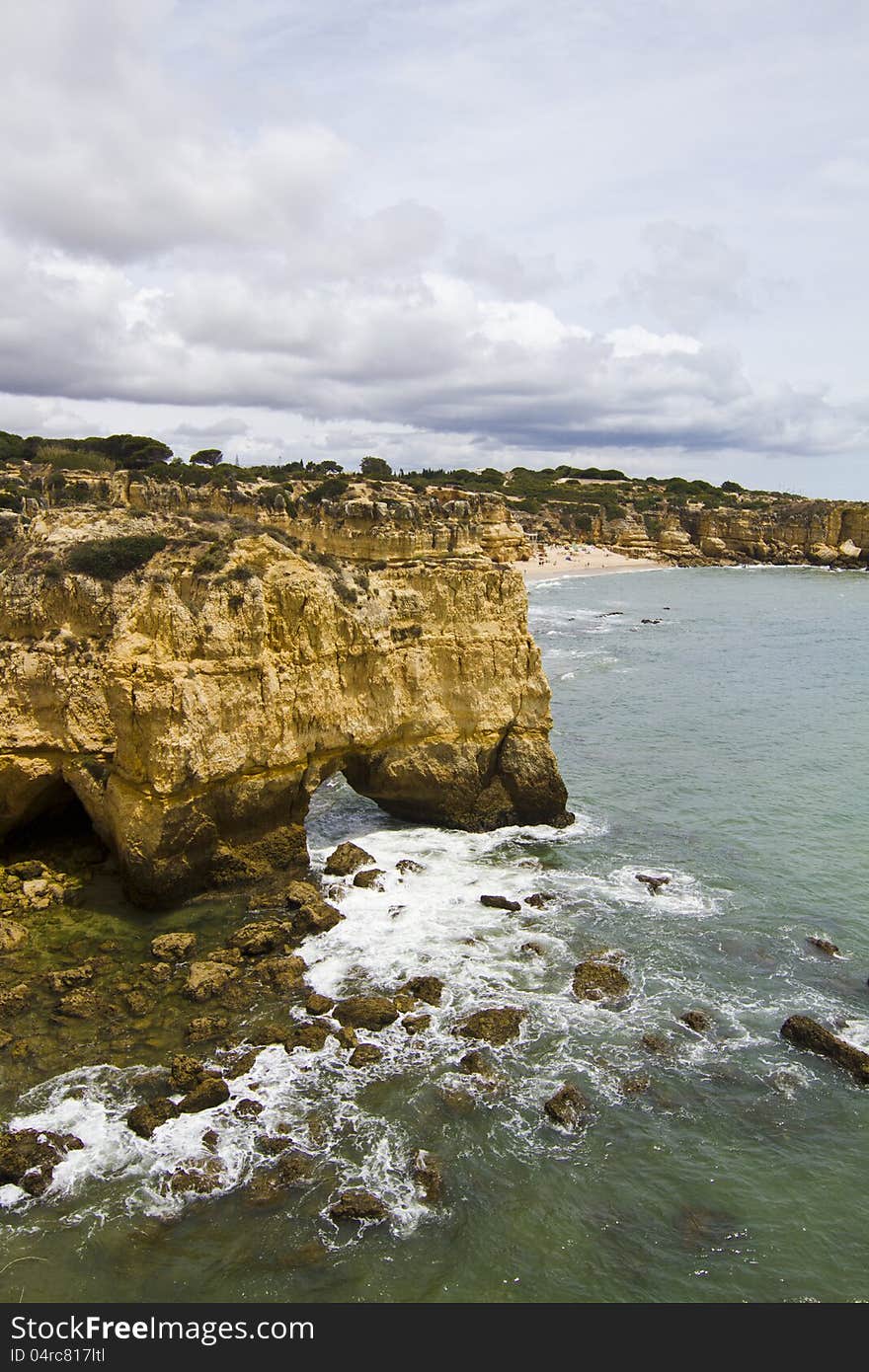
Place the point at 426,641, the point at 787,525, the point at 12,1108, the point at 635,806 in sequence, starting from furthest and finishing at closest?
the point at 787,525, the point at 635,806, the point at 426,641, the point at 12,1108

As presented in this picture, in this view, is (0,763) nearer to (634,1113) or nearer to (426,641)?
(426,641)

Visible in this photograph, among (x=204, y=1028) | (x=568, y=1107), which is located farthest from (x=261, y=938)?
(x=568, y=1107)

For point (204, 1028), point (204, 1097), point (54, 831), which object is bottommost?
point (204, 1097)

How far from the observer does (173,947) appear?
15320mm

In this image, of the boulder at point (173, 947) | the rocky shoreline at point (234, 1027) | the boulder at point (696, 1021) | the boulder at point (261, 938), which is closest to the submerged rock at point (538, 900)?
the rocky shoreline at point (234, 1027)

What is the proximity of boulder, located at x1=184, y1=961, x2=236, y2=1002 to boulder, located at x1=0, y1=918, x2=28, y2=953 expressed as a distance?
3.25 metres

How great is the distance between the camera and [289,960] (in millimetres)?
15219

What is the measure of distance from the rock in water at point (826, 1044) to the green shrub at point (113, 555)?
14784 mm

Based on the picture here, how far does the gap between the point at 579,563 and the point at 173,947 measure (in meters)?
92.9

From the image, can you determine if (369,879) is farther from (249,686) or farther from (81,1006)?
(81,1006)

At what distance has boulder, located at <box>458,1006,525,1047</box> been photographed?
1341 cm

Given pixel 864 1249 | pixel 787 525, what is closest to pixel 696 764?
pixel 864 1249
